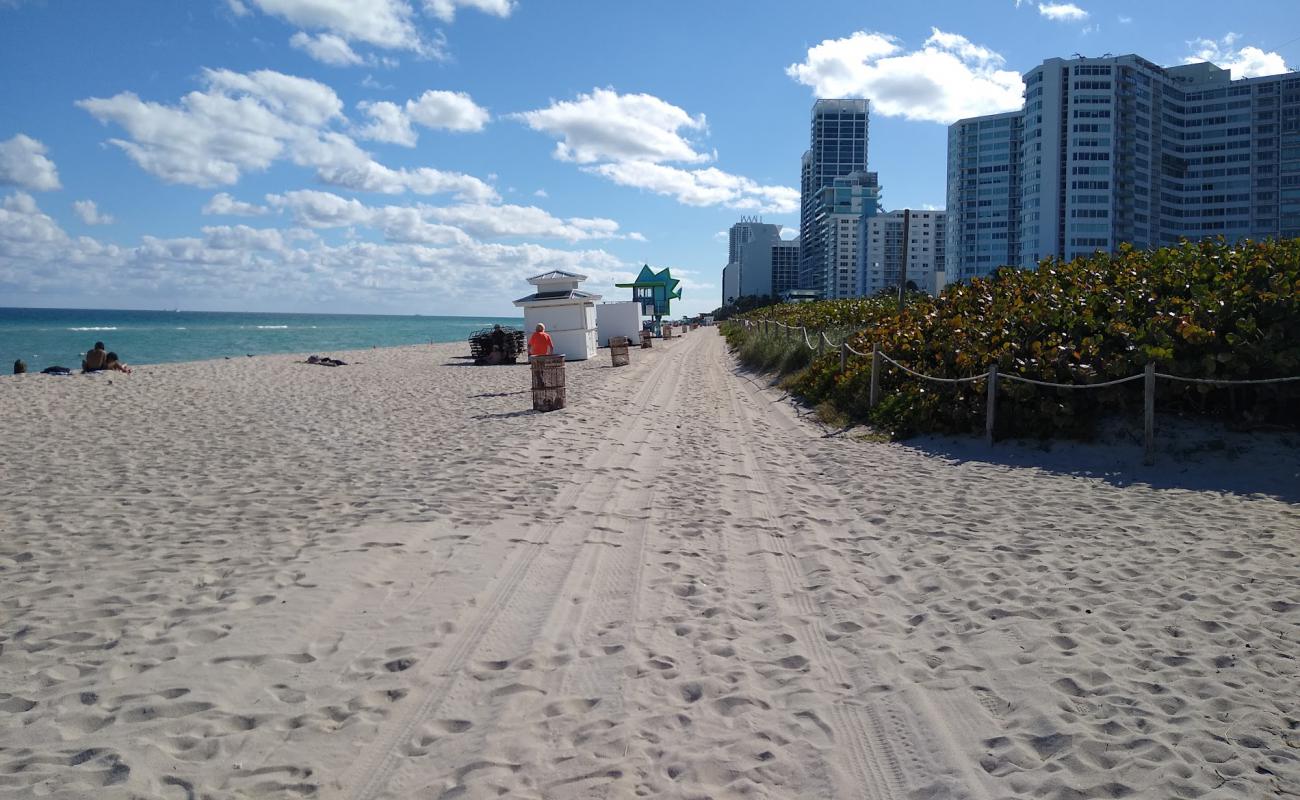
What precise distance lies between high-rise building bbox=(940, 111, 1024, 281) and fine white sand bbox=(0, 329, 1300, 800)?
97610 millimetres

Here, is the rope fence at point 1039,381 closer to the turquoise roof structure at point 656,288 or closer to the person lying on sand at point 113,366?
the person lying on sand at point 113,366

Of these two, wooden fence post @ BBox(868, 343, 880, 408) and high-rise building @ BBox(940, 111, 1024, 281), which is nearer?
wooden fence post @ BBox(868, 343, 880, 408)

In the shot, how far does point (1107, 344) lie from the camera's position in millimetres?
10414

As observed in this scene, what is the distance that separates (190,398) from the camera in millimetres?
16594

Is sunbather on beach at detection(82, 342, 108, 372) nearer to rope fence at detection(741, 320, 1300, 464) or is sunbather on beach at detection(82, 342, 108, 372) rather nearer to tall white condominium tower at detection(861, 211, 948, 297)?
rope fence at detection(741, 320, 1300, 464)

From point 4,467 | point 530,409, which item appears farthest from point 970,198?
point 4,467

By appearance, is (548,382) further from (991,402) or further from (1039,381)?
(1039,381)

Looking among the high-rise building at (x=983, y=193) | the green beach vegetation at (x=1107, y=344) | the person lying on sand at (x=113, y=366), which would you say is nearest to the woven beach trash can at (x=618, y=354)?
the green beach vegetation at (x=1107, y=344)

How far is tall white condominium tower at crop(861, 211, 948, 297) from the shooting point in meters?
113

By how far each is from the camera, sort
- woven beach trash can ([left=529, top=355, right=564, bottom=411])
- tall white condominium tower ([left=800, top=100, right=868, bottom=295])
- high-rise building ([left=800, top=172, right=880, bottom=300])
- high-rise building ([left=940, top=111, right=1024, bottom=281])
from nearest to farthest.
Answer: woven beach trash can ([left=529, top=355, right=564, bottom=411]) → high-rise building ([left=940, top=111, right=1024, bottom=281]) → high-rise building ([left=800, top=172, right=880, bottom=300]) → tall white condominium tower ([left=800, top=100, right=868, bottom=295])

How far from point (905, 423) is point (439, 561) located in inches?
316

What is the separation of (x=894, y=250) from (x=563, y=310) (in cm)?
9491

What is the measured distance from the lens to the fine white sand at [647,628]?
3.07 metres

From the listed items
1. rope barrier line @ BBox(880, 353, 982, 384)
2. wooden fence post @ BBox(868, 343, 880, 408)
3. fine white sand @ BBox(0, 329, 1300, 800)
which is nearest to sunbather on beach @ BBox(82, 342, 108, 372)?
fine white sand @ BBox(0, 329, 1300, 800)
